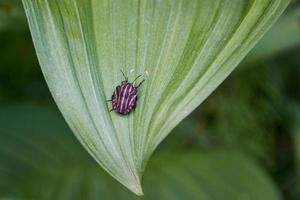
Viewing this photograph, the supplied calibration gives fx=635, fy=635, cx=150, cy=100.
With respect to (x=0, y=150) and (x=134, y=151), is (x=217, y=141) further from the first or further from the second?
(x=134, y=151)

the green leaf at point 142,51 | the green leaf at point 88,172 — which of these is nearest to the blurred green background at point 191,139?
the green leaf at point 88,172

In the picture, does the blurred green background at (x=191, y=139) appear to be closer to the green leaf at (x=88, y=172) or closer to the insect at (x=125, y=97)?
the green leaf at (x=88, y=172)

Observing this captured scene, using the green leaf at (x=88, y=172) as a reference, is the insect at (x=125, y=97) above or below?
above

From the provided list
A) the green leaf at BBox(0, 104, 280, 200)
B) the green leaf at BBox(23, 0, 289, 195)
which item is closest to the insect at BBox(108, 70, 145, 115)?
the green leaf at BBox(23, 0, 289, 195)

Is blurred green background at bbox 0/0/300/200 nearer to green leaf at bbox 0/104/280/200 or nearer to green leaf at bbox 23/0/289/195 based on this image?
green leaf at bbox 0/104/280/200

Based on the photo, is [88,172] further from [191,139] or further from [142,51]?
[142,51]

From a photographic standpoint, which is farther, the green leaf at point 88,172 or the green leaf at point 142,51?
the green leaf at point 88,172
